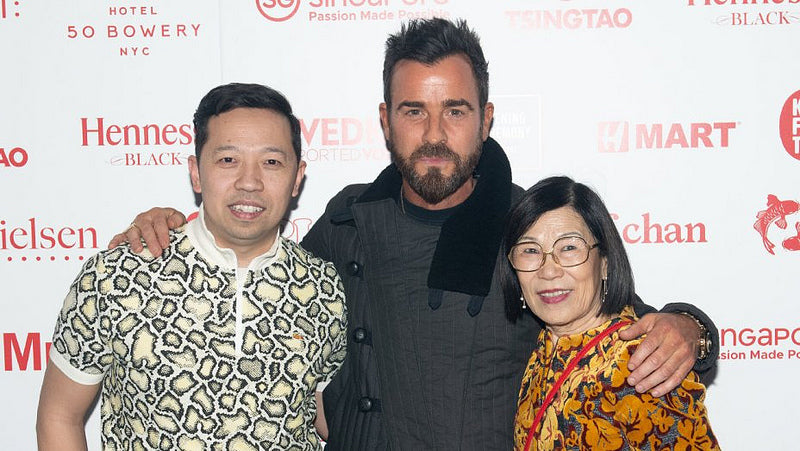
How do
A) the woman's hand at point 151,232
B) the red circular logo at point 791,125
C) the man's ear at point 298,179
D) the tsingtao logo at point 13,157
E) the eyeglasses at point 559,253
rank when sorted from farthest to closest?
the tsingtao logo at point 13,157 < the red circular logo at point 791,125 < the man's ear at point 298,179 < the woman's hand at point 151,232 < the eyeglasses at point 559,253

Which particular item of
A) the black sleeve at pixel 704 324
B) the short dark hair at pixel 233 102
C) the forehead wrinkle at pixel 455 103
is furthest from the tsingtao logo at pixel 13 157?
the black sleeve at pixel 704 324

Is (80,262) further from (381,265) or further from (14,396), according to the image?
(381,265)

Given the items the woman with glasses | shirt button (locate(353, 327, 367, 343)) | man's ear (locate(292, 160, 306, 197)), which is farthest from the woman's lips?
man's ear (locate(292, 160, 306, 197))

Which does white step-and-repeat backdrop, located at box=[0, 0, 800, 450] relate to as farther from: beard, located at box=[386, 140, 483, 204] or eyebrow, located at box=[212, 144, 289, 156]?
eyebrow, located at box=[212, 144, 289, 156]

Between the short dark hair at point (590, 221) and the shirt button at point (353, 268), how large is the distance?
502 millimetres

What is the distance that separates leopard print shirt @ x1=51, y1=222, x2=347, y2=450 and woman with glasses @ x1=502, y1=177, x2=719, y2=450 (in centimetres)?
60

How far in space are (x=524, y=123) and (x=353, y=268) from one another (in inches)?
43.8

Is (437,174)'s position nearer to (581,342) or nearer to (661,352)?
(581,342)

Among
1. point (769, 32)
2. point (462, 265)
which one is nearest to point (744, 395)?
point (769, 32)

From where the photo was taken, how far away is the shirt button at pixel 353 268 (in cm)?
208

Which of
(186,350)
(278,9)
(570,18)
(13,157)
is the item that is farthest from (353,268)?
(13,157)

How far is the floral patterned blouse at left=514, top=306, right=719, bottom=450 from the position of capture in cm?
149

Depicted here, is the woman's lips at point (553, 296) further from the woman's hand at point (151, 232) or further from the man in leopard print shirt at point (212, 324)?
the woman's hand at point (151, 232)

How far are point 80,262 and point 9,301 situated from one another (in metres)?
0.33
